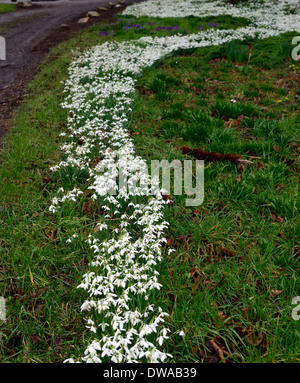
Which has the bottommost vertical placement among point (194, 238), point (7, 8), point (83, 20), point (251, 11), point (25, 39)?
point (194, 238)

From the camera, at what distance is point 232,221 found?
134 inches

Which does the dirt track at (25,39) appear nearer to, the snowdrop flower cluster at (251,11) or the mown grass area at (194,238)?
the mown grass area at (194,238)

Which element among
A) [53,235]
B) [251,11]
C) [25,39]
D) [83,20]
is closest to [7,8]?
[83,20]

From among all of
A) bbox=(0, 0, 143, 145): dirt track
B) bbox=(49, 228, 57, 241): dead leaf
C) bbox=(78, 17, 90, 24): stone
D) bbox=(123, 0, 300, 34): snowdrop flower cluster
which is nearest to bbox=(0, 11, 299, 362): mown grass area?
bbox=(49, 228, 57, 241): dead leaf

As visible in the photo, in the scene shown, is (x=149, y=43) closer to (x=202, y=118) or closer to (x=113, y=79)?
(x=113, y=79)

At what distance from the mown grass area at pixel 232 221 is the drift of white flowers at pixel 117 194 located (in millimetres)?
324

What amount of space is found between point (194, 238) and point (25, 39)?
13.8 metres

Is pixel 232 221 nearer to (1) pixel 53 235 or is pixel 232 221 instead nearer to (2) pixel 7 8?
(1) pixel 53 235

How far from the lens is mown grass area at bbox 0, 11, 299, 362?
7.54 ft

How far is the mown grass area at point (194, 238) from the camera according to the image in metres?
2.30

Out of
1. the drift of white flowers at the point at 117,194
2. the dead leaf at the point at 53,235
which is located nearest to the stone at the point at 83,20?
the drift of white flowers at the point at 117,194

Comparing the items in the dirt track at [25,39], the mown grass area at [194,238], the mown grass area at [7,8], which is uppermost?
the mown grass area at [7,8]

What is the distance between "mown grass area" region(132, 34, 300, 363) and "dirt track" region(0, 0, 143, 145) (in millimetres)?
3720
